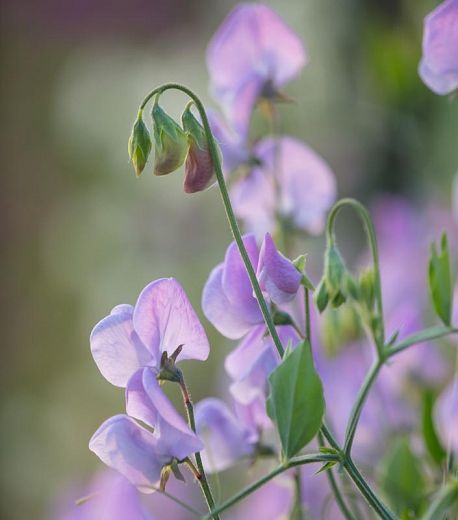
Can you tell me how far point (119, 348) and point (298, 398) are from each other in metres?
0.09

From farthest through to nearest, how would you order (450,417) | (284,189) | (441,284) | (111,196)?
(111,196), (284,189), (450,417), (441,284)

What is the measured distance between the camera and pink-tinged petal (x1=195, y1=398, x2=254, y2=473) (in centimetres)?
52

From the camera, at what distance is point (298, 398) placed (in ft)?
1.30

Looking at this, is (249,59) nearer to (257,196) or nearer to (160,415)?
(257,196)

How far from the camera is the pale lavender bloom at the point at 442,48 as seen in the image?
0.47 meters

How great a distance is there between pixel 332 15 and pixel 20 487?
3.49ft

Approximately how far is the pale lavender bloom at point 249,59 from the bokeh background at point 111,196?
720mm

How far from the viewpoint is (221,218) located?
2098 millimetres

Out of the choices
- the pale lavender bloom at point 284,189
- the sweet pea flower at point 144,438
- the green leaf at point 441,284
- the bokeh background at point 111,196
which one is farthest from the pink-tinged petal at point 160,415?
the bokeh background at point 111,196

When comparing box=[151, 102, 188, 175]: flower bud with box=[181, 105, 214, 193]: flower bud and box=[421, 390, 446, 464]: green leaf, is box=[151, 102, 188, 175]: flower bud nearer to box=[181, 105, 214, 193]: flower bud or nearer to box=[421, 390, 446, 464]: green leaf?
box=[181, 105, 214, 193]: flower bud

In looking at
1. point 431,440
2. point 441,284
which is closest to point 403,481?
point 431,440

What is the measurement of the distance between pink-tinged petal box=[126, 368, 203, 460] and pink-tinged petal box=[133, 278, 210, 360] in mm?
22

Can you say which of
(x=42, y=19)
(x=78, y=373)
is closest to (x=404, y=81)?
(x=78, y=373)

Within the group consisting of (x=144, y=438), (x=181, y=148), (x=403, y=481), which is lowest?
(x=403, y=481)
